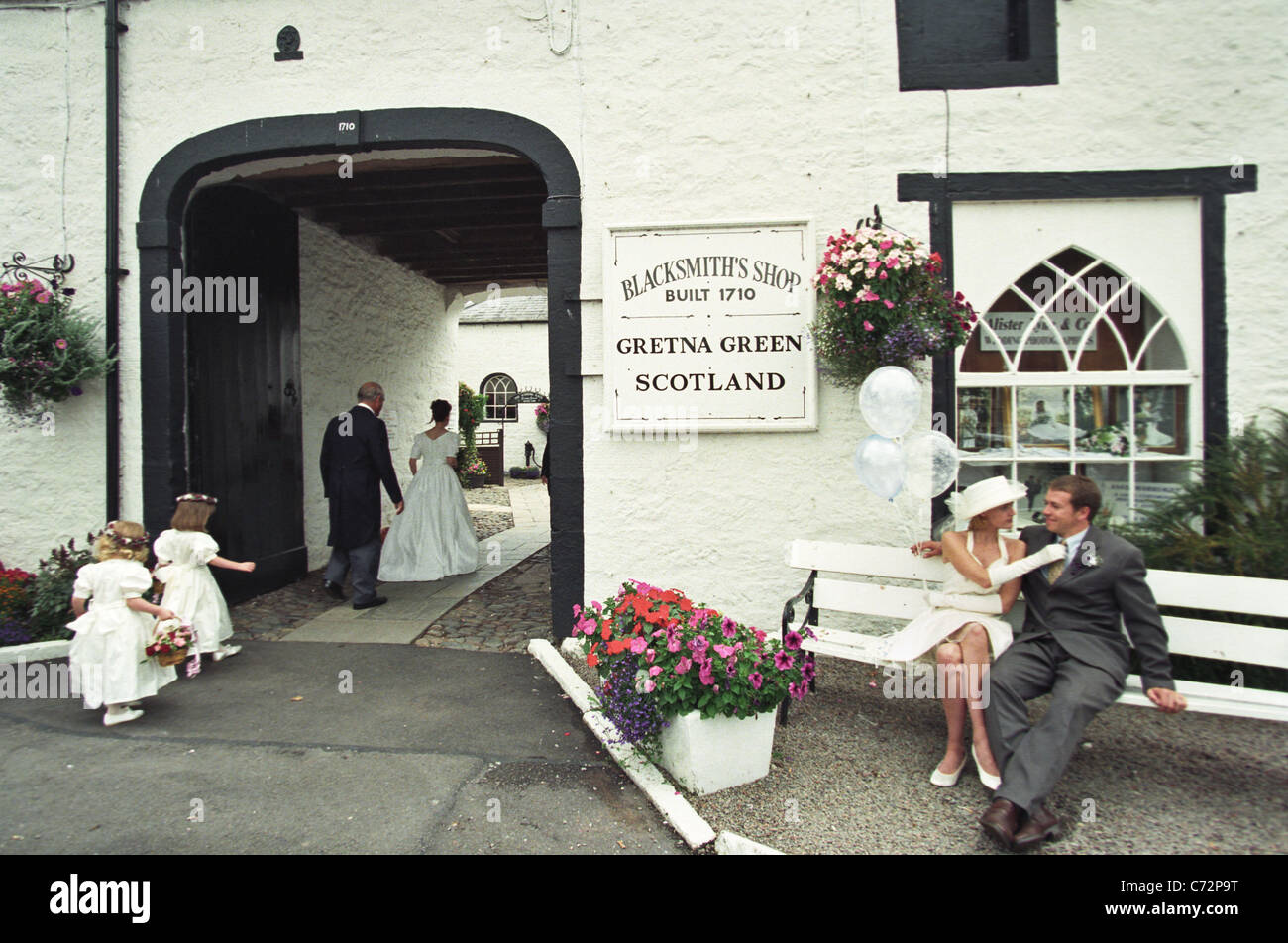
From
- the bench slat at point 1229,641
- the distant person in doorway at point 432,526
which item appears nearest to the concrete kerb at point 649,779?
the bench slat at point 1229,641

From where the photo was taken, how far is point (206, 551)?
5.17m

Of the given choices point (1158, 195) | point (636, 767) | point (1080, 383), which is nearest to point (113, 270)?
point (636, 767)

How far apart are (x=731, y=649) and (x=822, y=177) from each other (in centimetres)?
333

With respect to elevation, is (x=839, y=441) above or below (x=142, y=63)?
below

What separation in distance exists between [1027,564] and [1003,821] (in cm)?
114

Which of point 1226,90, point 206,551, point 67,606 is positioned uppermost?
point 1226,90

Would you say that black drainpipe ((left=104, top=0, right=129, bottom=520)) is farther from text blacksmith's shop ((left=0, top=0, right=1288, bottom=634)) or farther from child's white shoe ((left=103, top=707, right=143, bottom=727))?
child's white shoe ((left=103, top=707, right=143, bottom=727))

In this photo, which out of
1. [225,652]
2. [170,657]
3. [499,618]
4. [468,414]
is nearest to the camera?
[170,657]

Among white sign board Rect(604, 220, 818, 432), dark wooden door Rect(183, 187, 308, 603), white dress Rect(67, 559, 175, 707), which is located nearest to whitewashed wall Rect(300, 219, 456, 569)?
dark wooden door Rect(183, 187, 308, 603)

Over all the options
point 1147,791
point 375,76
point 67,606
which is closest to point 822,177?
point 375,76

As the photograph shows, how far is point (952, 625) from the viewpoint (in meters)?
3.70

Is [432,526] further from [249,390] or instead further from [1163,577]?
[1163,577]
